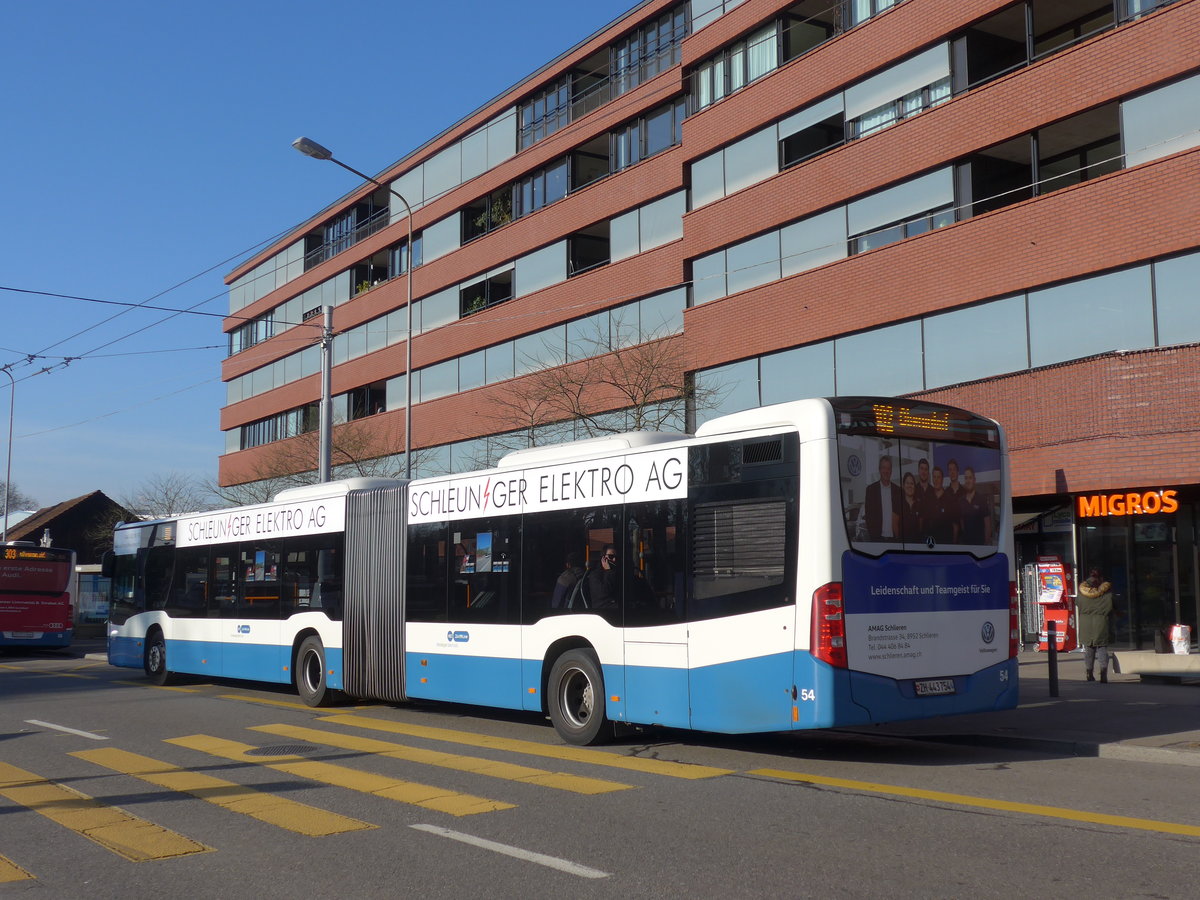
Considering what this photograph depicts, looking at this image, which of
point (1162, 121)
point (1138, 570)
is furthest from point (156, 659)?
point (1162, 121)

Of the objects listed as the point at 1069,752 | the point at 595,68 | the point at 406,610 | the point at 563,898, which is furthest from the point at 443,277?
the point at 563,898

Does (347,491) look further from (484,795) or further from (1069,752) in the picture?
(1069,752)

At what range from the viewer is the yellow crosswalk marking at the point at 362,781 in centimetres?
813

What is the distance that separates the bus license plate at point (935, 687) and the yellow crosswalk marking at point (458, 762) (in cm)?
264

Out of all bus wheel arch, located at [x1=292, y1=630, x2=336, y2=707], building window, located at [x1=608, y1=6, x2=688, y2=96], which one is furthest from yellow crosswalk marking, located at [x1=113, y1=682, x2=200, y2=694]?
building window, located at [x1=608, y1=6, x2=688, y2=96]

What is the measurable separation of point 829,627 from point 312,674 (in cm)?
921

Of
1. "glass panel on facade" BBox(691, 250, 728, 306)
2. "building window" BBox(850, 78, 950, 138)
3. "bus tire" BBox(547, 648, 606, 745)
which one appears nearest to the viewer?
"bus tire" BBox(547, 648, 606, 745)

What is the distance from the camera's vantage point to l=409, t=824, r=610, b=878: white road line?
6148 mm

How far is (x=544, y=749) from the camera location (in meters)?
11.2

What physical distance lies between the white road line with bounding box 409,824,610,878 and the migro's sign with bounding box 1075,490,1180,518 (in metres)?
16.0

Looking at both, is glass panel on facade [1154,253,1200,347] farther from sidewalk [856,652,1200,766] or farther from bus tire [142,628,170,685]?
bus tire [142,628,170,685]

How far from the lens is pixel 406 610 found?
1438cm

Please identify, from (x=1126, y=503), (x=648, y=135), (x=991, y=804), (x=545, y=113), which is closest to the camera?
(x=991, y=804)

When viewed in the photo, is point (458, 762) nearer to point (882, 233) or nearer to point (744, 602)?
point (744, 602)
